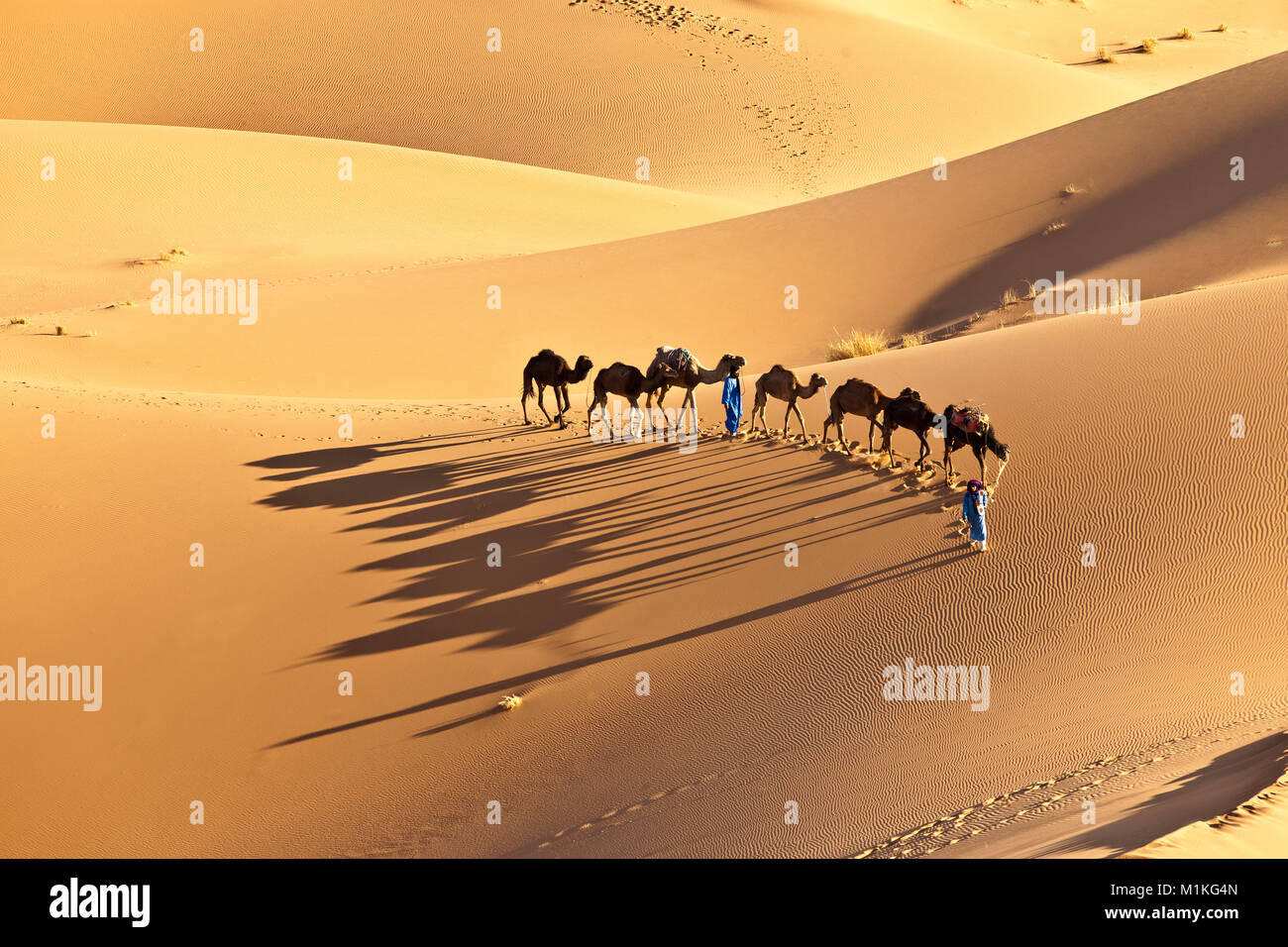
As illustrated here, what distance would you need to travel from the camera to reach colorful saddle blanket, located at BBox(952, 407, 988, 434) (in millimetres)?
11320

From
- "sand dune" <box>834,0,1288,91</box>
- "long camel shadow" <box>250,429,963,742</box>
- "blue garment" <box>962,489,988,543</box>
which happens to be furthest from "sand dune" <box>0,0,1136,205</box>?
"blue garment" <box>962,489,988,543</box>

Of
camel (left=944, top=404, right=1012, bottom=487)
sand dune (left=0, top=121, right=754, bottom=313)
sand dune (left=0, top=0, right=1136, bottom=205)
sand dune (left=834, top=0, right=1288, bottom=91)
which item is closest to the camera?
camel (left=944, top=404, right=1012, bottom=487)

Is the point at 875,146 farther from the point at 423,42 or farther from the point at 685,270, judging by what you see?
the point at 685,270

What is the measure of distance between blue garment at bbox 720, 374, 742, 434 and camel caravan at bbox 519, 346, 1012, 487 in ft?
0.39

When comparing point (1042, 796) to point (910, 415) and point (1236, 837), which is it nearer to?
point (1236, 837)

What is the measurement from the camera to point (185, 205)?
1296 inches

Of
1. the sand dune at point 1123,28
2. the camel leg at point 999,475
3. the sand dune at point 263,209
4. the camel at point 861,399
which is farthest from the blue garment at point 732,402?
the sand dune at point 1123,28

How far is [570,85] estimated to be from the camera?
158ft

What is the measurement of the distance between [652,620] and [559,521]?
2.07 meters

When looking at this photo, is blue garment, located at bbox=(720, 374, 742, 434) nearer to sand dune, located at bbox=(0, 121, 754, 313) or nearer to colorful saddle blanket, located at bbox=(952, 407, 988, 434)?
colorful saddle blanket, located at bbox=(952, 407, 988, 434)

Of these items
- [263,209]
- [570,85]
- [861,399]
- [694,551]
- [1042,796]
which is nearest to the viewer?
[1042,796]

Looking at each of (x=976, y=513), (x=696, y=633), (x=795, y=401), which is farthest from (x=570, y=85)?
(x=696, y=633)

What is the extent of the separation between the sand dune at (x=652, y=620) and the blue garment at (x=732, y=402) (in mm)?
555

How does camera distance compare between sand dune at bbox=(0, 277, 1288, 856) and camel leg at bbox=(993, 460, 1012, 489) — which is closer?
sand dune at bbox=(0, 277, 1288, 856)
